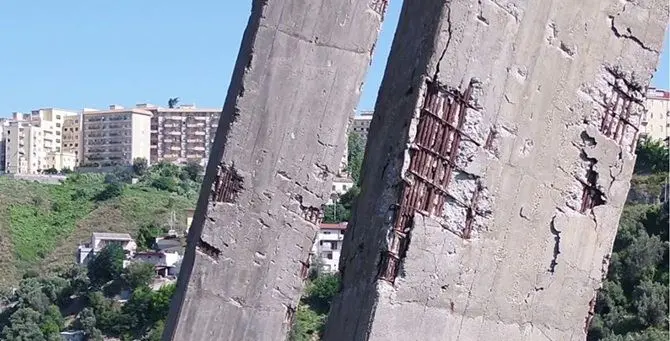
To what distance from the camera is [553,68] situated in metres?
1.80

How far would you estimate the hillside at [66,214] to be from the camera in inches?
2249

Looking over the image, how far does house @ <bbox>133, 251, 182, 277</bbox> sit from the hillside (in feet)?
19.4

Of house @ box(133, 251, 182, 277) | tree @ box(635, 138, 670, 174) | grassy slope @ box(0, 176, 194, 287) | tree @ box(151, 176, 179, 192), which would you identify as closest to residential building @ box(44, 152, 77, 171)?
grassy slope @ box(0, 176, 194, 287)

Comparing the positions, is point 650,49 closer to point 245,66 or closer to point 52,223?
point 245,66

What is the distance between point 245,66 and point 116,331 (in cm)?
4134

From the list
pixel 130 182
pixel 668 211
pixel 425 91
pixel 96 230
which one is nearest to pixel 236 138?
pixel 425 91

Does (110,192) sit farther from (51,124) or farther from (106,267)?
(51,124)

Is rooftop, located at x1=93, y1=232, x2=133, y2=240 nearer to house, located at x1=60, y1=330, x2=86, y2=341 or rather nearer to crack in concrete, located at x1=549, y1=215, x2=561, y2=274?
house, located at x1=60, y1=330, x2=86, y2=341

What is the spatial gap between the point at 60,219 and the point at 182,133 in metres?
25.5

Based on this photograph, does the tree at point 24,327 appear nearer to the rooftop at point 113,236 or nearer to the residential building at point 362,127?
the rooftop at point 113,236

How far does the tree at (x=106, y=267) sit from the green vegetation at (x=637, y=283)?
18.5m

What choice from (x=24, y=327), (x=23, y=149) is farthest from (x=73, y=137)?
(x=24, y=327)

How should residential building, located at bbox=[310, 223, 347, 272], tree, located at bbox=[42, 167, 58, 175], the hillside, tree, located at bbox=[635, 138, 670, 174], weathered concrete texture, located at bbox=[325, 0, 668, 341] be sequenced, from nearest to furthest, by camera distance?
weathered concrete texture, located at bbox=[325, 0, 668, 341]
residential building, located at bbox=[310, 223, 347, 272]
tree, located at bbox=[635, 138, 670, 174]
the hillside
tree, located at bbox=[42, 167, 58, 175]

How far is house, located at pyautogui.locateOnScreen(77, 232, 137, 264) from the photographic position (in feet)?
170
